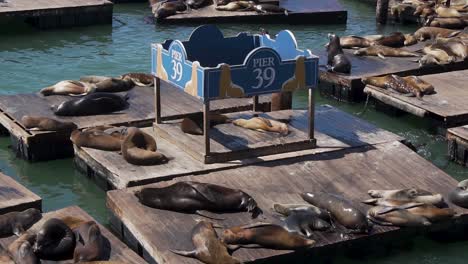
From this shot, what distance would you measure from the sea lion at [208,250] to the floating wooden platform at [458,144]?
16.0 ft

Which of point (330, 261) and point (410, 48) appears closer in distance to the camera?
point (330, 261)

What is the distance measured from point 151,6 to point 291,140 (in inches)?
508

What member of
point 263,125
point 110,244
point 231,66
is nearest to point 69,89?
point 263,125

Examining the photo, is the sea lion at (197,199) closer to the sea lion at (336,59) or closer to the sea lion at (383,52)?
the sea lion at (336,59)

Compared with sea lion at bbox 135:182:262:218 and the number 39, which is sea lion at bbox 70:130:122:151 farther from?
the number 39

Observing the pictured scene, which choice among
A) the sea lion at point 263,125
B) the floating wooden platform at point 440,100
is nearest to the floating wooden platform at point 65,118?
the sea lion at point 263,125

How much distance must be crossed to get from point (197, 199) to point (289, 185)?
4.35 ft

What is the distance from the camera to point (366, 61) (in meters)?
16.1

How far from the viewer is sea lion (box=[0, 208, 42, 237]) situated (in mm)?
8430

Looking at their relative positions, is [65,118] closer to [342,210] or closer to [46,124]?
[46,124]

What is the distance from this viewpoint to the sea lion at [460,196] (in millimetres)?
9461

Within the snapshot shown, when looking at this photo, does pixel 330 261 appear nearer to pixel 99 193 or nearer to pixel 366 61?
pixel 99 193

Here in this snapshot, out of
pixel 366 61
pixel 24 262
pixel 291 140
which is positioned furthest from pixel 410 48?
pixel 24 262

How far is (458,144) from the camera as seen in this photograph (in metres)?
12.0
